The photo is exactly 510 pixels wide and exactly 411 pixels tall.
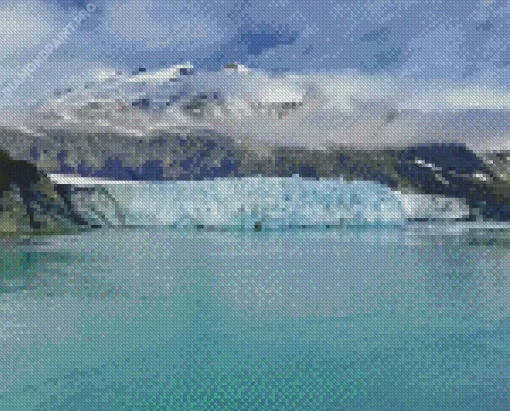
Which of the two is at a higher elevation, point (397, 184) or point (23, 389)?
point (397, 184)

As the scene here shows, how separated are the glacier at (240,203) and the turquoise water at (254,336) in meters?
14.1

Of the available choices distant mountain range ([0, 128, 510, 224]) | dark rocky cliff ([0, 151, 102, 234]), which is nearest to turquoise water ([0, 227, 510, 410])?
dark rocky cliff ([0, 151, 102, 234])

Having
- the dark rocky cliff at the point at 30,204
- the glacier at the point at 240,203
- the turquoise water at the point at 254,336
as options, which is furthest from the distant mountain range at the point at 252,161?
the turquoise water at the point at 254,336

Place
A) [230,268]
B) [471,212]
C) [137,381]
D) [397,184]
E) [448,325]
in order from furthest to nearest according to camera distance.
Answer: [397,184]
[471,212]
[230,268]
[448,325]
[137,381]

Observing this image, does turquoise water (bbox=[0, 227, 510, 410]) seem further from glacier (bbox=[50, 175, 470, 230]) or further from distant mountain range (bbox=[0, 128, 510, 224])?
distant mountain range (bbox=[0, 128, 510, 224])

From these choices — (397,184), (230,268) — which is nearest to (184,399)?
(230,268)

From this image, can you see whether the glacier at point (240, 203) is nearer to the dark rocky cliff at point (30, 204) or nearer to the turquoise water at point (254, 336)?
the dark rocky cliff at point (30, 204)

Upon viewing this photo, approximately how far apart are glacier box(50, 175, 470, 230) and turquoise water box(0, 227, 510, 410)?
1405cm

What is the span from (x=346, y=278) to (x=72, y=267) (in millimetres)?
5082

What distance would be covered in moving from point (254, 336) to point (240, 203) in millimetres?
21356

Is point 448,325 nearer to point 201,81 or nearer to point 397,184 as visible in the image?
point 397,184

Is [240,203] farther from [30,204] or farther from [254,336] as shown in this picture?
[254,336]

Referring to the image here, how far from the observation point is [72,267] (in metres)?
13.7

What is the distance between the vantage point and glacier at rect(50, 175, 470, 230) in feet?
92.8
